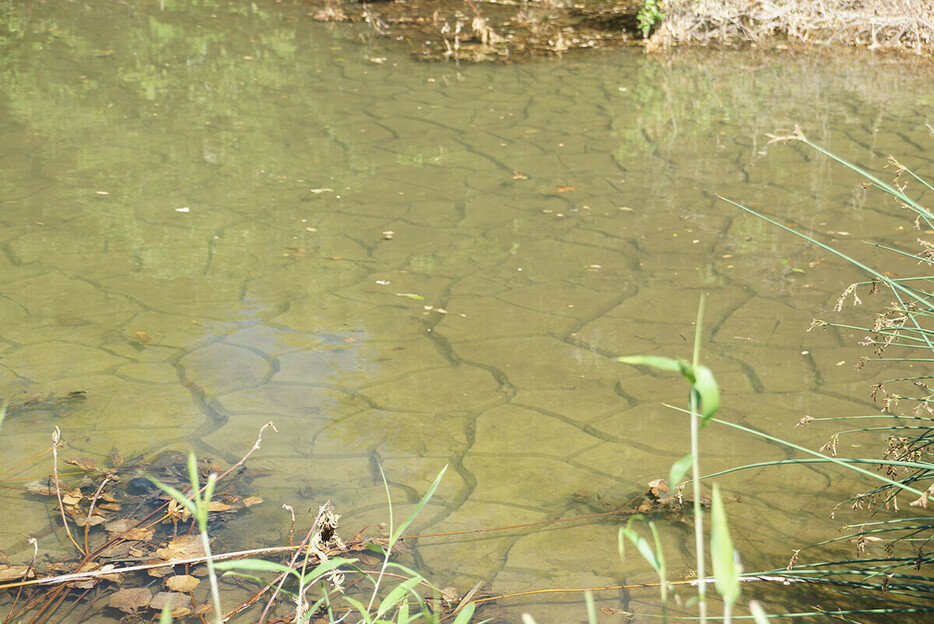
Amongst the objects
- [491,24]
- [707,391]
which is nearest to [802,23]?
[491,24]

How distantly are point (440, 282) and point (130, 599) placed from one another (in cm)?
257

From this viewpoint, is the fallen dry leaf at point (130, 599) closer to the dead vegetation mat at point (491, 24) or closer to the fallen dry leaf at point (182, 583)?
the fallen dry leaf at point (182, 583)

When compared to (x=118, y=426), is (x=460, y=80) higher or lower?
higher

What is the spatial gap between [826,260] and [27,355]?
13.4ft

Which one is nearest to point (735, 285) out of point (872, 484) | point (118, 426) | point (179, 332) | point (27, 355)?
point (872, 484)

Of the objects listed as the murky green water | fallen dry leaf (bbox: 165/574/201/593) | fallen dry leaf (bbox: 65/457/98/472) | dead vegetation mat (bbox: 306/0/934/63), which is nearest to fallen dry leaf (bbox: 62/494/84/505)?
the murky green water

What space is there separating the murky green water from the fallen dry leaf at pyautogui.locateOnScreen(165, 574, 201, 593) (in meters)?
0.25

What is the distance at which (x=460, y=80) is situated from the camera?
8.57 metres

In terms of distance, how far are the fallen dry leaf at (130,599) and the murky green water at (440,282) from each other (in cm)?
35

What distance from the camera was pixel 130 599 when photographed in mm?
2414

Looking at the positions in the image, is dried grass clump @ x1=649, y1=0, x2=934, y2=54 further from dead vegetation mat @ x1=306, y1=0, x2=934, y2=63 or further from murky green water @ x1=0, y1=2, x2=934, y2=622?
murky green water @ x1=0, y1=2, x2=934, y2=622

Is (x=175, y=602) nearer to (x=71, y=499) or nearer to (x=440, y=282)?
(x=71, y=499)

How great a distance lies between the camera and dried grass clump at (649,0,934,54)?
985cm

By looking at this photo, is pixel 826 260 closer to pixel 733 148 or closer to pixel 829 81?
pixel 733 148
